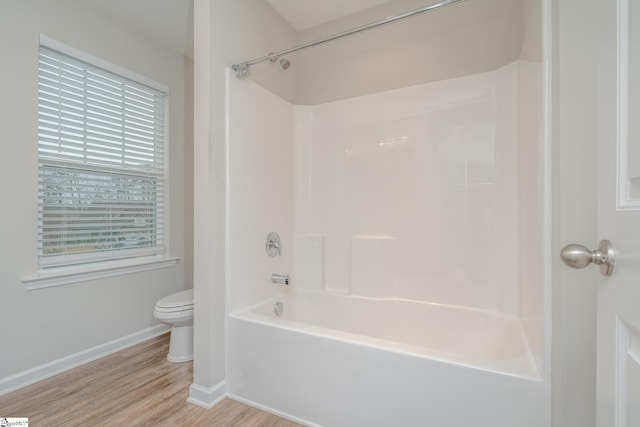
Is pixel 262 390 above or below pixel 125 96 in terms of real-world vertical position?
below

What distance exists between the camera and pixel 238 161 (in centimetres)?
183

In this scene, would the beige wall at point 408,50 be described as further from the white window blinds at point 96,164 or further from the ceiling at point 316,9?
the white window blinds at point 96,164

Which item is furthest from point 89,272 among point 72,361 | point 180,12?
point 180,12

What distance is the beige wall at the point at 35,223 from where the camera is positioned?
1.75 metres

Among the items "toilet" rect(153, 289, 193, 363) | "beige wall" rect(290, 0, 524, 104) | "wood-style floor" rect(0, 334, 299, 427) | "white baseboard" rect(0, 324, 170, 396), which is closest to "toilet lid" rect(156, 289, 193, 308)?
"toilet" rect(153, 289, 193, 363)

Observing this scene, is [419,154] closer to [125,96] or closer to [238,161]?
[238,161]

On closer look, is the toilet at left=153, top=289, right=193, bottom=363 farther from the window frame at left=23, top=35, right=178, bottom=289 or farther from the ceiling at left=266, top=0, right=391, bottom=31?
the ceiling at left=266, top=0, right=391, bottom=31

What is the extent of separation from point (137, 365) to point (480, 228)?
2.47 metres

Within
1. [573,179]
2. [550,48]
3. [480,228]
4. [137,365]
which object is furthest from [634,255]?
[137,365]

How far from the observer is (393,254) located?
209cm

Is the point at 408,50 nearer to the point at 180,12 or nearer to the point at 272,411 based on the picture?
the point at 180,12

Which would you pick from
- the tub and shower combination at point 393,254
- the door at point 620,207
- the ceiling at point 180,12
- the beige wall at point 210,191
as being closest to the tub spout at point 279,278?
the tub and shower combination at point 393,254

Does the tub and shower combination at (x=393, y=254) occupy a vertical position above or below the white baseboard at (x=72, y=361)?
above

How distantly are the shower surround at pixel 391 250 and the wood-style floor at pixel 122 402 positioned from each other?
162mm
